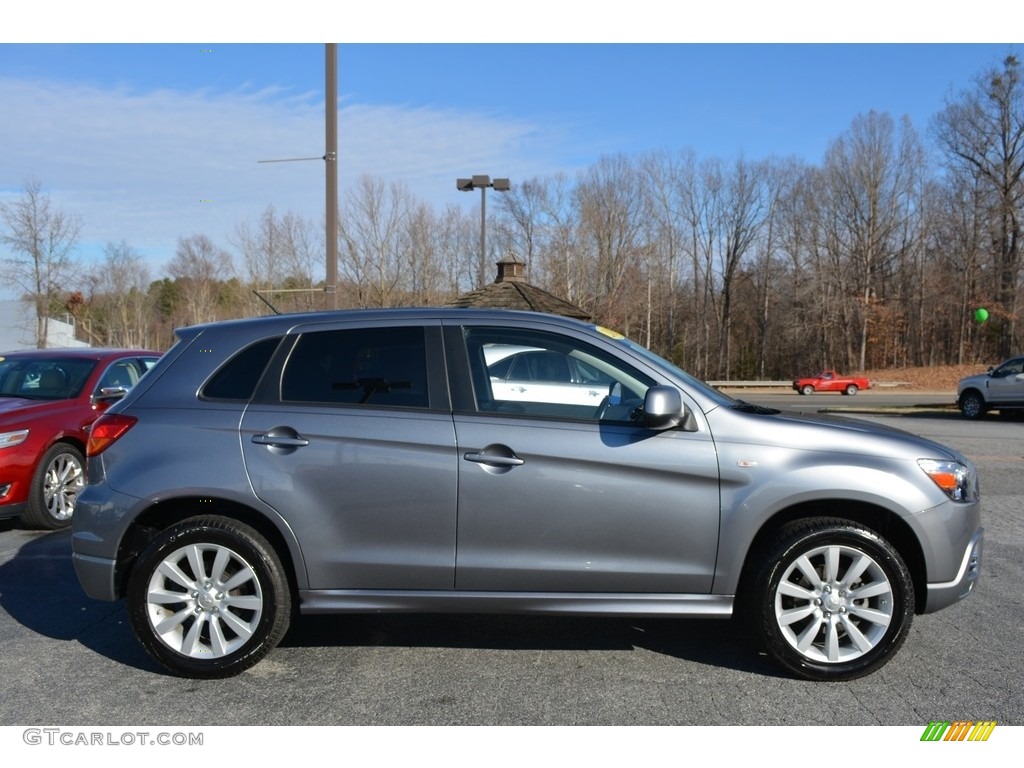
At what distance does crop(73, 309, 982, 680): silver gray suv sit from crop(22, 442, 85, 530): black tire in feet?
11.4

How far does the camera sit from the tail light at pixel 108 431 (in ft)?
13.5

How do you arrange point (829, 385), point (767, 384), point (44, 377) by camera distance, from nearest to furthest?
1. point (44, 377)
2. point (829, 385)
3. point (767, 384)

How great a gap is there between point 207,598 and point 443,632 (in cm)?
136

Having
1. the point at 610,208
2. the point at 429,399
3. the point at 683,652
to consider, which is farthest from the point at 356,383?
the point at 610,208

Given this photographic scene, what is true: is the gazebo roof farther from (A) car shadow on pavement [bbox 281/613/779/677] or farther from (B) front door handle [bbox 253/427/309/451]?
(B) front door handle [bbox 253/427/309/451]

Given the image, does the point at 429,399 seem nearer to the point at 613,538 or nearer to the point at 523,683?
the point at 613,538

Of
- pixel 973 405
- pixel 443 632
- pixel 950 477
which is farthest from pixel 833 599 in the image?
pixel 973 405

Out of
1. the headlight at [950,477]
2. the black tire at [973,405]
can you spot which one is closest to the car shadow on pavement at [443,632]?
the headlight at [950,477]

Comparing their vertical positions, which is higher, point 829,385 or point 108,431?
point 108,431

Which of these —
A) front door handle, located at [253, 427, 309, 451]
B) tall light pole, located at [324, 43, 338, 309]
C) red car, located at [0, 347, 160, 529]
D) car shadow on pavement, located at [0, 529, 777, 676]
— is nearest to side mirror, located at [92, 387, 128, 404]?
red car, located at [0, 347, 160, 529]

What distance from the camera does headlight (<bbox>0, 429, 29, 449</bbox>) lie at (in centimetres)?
684

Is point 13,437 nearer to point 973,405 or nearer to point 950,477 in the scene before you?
point 950,477

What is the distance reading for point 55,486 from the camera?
23.9ft

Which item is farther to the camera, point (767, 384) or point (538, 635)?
point (767, 384)
